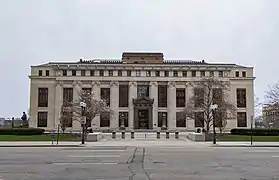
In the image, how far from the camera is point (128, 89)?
78.1m

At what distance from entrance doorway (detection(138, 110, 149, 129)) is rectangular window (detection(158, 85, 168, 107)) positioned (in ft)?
13.0

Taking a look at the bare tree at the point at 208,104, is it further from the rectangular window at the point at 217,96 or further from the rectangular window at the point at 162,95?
the rectangular window at the point at 162,95

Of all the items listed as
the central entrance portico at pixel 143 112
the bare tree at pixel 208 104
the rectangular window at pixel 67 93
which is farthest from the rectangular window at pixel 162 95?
the bare tree at pixel 208 104

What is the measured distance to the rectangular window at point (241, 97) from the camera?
262 feet

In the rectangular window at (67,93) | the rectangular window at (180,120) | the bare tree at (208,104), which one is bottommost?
the rectangular window at (180,120)

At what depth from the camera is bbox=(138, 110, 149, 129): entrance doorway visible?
77500mm

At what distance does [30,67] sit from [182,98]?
35.7 meters

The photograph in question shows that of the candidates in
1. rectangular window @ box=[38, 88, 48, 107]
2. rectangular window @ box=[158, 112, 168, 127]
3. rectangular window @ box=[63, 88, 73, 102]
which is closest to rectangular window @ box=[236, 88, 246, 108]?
rectangular window @ box=[158, 112, 168, 127]

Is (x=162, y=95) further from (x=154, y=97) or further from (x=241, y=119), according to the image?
(x=241, y=119)

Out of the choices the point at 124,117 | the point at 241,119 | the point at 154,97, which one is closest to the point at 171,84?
the point at 154,97

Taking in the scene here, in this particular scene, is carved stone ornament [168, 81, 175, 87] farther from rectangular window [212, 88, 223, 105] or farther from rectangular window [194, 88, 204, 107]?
rectangular window [212, 88, 223, 105]

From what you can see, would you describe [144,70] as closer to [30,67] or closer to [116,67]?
[116,67]

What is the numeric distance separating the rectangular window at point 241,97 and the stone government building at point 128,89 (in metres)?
1.35

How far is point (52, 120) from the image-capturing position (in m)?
78.3
